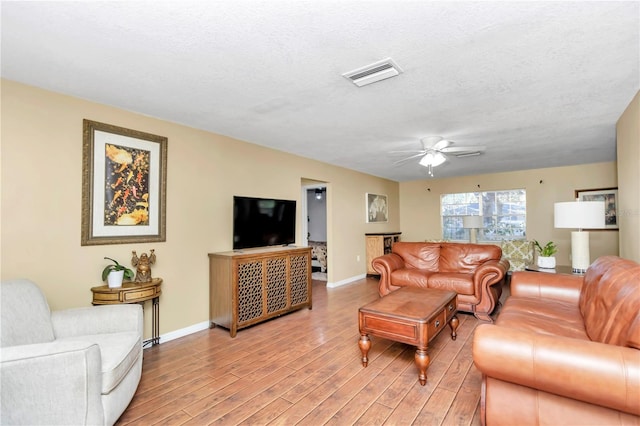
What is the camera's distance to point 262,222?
4.06m

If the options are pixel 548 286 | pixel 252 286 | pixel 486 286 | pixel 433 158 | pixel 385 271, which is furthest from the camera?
pixel 385 271

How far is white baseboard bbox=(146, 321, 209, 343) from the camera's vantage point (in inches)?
125

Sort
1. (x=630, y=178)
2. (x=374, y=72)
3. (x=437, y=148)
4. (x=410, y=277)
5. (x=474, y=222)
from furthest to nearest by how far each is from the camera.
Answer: (x=474, y=222) → (x=410, y=277) → (x=437, y=148) → (x=630, y=178) → (x=374, y=72)

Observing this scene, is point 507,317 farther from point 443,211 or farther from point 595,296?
point 443,211

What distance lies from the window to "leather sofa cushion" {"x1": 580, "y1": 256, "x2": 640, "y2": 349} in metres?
4.85

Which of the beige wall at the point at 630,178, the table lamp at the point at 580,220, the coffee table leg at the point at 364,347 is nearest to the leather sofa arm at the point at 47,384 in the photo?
the coffee table leg at the point at 364,347

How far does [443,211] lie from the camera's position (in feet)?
24.9

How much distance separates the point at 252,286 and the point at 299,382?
4.69 feet

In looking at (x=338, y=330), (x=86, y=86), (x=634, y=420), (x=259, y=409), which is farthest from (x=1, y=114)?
(x=634, y=420)

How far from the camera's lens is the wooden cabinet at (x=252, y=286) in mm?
3334

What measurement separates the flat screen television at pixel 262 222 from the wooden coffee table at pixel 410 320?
1887 millimetres

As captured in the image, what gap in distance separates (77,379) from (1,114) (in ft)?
7.02

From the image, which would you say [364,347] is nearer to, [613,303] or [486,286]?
[613,303]

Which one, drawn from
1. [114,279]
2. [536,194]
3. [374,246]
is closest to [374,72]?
[114,279]
